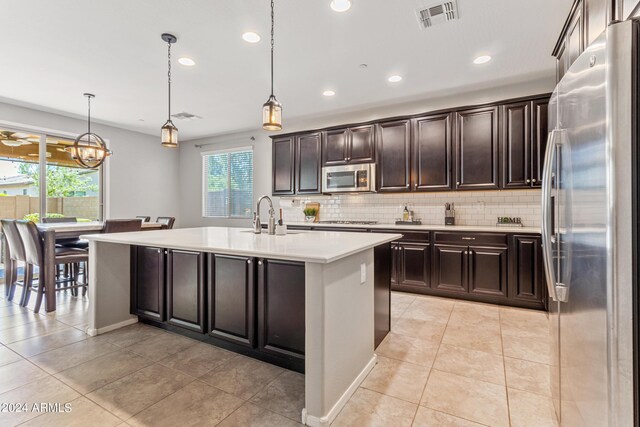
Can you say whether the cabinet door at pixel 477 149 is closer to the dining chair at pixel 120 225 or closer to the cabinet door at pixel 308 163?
the cabinet door at pixel 308 163

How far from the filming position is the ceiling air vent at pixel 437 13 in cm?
247

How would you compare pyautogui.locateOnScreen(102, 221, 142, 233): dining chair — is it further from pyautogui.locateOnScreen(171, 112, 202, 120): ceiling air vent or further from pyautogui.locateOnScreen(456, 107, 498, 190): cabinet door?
pyautogui.locateOnScreen(456, 107, 498, 190): cabinet door

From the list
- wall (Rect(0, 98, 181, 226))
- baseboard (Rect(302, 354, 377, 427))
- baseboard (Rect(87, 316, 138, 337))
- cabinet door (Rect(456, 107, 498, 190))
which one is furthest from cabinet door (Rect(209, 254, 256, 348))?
wall (Rect(0, 98, 181, 226))

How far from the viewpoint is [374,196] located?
5.20 meters

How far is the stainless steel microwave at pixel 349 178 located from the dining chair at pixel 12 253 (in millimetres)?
4052

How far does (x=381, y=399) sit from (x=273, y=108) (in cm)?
213

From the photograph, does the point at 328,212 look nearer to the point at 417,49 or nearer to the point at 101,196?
the point at 417,49

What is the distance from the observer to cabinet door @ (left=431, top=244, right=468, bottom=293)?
3900 millimetres

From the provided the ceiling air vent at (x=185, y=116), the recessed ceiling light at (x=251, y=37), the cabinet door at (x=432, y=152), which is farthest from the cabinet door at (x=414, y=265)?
the ceiling air vent at (x=185, y=116)

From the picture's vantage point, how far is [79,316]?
3.33 meters

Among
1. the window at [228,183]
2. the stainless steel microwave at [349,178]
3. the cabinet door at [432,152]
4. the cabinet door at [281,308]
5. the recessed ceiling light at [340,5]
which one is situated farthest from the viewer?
the window at [228,183]

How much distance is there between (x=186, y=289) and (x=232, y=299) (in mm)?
542

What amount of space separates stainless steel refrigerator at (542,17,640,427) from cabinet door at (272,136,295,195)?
443cm

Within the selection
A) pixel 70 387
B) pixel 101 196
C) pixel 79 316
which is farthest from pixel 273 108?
pixel 101 196
